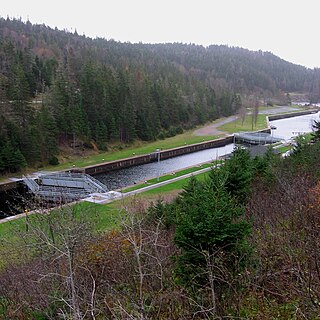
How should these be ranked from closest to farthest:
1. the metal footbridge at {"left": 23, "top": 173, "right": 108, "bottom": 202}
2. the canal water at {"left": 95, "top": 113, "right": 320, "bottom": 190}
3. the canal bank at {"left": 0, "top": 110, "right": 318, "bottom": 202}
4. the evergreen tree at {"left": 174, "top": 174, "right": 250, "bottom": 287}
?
1. the evergreen tree at {"left": 174, "top": 174, "right": 250, "bottom": 287}
2. the metal footbridge at {"left": 23, "top": 173, "right": 108, "bottom": 202}
3. the canal bank at {"left": 0, "top": 110, "right": 318, "bottom": 202}
4. the canal water at {"left": 95, "top": 113, "right": 320, "bottom": 190}

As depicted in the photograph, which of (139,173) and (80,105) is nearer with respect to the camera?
(139,173)

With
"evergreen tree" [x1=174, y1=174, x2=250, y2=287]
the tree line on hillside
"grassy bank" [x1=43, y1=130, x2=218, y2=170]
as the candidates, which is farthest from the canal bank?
"evergreen tree" [x1=174, y1=174, x2=250, y2=287]

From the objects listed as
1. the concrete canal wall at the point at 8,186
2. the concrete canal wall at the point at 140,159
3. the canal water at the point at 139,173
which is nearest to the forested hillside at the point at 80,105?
the concrete canal wall at the point at 8,186

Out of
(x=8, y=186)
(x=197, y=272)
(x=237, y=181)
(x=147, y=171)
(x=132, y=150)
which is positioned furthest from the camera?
(x=132, y=150)

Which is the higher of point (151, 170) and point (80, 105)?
point (80, 105)

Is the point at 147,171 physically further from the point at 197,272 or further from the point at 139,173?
the point at 197,272

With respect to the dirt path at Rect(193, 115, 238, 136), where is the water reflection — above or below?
below

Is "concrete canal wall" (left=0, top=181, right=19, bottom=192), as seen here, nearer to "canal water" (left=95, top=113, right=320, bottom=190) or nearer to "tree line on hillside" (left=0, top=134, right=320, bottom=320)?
"canal water" (left=95, top=113, right=320, bottom=190)

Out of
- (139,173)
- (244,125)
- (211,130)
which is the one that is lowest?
(139,173)

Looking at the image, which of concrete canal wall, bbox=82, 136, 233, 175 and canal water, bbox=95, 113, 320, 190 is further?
concrete canal wall, bbox=82, 136, 233, 175

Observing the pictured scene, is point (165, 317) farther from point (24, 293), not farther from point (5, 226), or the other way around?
point (5, 226)

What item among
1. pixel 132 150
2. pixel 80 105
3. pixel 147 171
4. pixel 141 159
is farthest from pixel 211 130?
pixel 147 171

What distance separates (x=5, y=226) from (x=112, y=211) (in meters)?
7.00

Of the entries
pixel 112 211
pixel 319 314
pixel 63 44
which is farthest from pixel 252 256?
pixel 63 44
